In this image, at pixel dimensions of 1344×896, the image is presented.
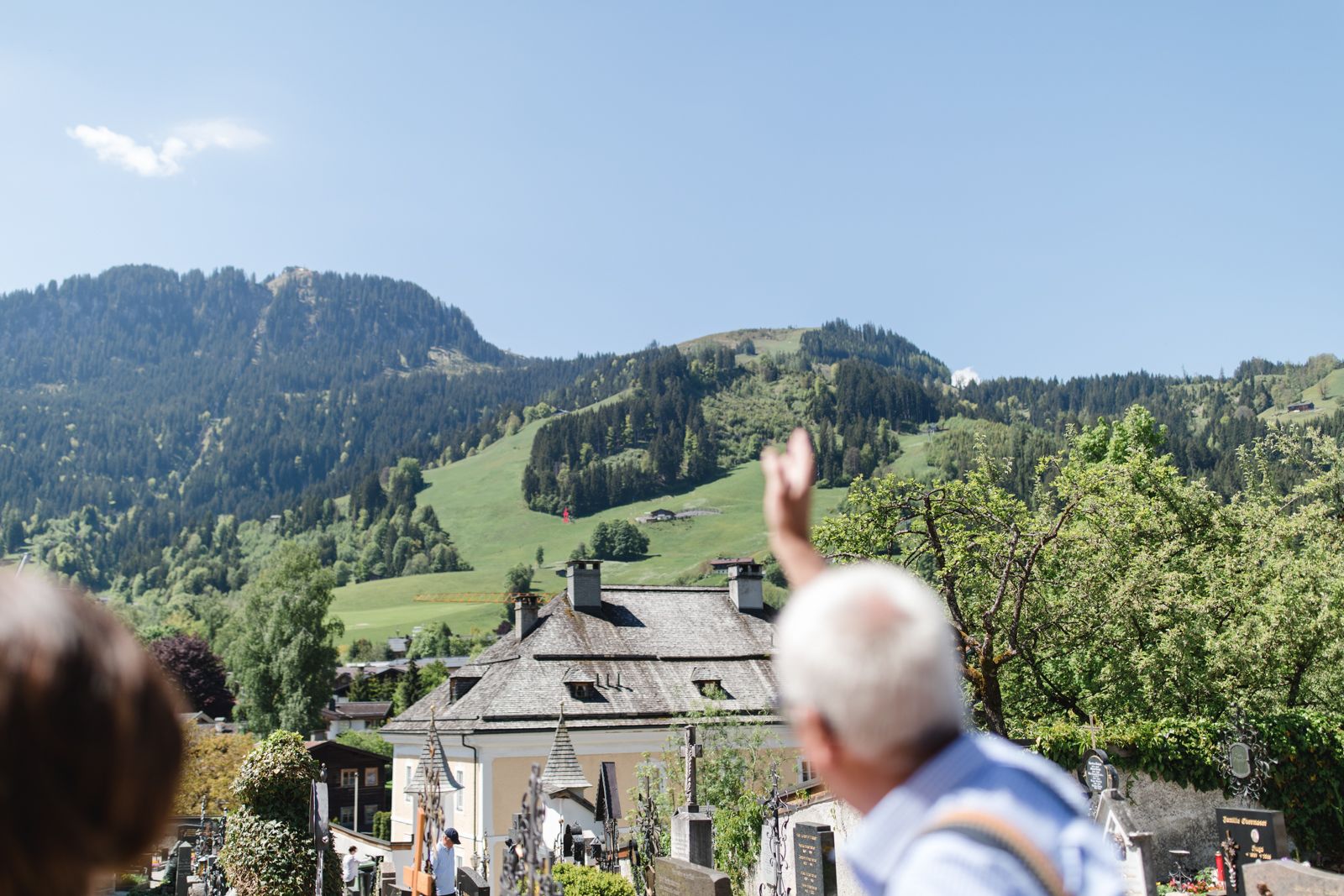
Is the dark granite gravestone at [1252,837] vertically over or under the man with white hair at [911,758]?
under

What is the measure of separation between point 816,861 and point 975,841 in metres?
15.9

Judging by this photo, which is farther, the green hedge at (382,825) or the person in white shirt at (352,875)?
the green hedge at (382,825)

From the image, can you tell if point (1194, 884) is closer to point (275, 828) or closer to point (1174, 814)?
point (1174, 814)

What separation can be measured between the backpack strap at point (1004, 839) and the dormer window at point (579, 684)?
38.7 meters

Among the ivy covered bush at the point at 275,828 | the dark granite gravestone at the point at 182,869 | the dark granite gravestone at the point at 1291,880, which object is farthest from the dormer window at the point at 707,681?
the dark granite gravestone at the point at 1291,880

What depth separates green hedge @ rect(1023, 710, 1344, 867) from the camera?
21.8 metres

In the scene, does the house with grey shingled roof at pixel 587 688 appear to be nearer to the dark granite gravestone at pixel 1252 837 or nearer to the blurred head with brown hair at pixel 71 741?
the dark granite gravestone at pixel 1252 837

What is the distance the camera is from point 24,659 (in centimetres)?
146

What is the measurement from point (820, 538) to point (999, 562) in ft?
14.7

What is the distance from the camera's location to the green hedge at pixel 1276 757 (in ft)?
71.4

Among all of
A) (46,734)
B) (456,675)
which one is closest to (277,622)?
(456,675)

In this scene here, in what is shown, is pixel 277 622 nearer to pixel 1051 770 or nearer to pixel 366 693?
pixel 366 693

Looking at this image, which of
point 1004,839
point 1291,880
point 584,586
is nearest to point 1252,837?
point 1291,880

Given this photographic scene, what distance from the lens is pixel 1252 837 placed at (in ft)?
55.0
